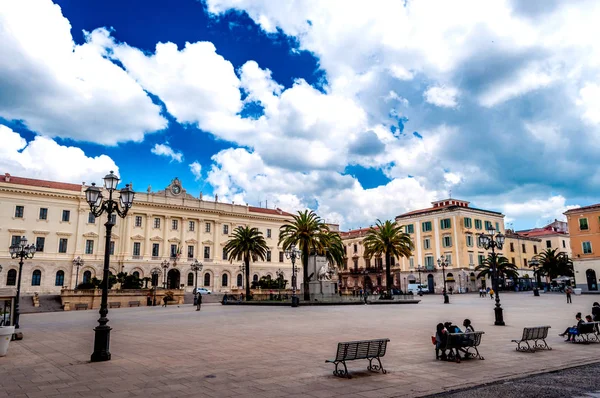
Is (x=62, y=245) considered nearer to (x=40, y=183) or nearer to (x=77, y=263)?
(x=77, y=263)

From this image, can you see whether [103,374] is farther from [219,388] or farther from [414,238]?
[414,238]

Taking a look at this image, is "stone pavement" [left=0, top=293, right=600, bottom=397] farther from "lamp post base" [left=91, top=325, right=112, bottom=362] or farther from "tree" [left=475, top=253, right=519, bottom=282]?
"tree" [left=475, top=253, right=519, bottom=282]

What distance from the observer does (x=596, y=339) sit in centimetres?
1445

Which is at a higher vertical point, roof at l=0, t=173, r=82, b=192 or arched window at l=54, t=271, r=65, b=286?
roof at l=0, t=173, r=82, b=192

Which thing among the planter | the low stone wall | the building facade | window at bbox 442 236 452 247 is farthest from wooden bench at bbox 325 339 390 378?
window at bbox 442 236 452 247

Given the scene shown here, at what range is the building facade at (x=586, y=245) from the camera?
2277 inches

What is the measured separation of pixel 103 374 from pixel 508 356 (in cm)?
1011

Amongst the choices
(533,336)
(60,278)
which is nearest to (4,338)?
(533,336)

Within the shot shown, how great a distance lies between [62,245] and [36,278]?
5.41 meters

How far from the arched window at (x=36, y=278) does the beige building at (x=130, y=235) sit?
0.07 m

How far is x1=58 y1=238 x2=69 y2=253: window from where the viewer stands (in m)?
59.4

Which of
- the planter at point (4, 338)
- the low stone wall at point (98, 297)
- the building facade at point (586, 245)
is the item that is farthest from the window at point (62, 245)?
the building facade at point (586, 245)

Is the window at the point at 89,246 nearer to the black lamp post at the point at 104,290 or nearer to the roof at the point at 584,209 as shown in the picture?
the black lamp post at the point at 104,290

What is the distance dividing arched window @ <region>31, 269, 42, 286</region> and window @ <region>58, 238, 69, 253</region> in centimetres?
380
